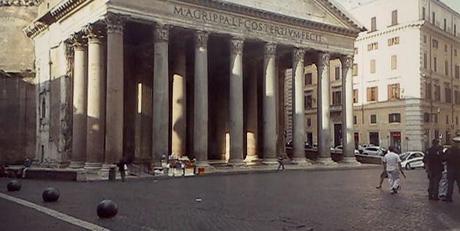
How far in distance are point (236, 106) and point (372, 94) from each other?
2732 cm

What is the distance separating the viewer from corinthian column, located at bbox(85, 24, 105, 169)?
2778cm

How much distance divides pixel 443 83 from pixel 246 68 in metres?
24.9

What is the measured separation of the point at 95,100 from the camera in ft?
92.4

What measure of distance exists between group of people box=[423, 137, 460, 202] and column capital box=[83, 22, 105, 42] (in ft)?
63.5

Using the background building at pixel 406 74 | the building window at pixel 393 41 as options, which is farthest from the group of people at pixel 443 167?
the building window at pixel 393 41

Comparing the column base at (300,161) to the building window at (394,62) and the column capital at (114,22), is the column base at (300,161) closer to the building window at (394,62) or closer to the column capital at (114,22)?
the column capital at (114,22)

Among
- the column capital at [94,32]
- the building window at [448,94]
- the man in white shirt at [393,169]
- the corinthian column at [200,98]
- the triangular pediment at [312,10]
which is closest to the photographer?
the man in white shirt at [393,169]

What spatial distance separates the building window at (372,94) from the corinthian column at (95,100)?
33.5 m

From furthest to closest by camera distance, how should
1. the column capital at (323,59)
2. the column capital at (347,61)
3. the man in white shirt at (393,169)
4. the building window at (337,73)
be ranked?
the building window at (337,73)
the column capital at (347,61)
the column capital at (323,59)
the man in white shirt at (393,169)

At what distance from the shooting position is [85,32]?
29156 mm

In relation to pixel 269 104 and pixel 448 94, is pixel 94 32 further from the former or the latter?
pixel 448 94

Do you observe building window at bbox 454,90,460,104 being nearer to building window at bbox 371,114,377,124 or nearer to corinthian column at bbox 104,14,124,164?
building window at bbox 371,114,377,124

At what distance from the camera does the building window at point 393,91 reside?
170 feet

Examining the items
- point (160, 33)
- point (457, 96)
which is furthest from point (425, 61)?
point (160, 33)
